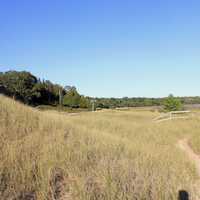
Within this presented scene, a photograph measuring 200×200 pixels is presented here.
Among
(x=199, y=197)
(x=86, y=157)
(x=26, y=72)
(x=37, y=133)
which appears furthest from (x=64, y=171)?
(x=26, y=72)

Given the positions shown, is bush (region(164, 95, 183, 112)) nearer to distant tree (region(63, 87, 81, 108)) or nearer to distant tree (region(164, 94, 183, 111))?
distant tree (region(164, 94, 183, 111))

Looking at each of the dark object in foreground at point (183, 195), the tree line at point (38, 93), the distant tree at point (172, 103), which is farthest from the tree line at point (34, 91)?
the dark object in foreground at point (183, 195)


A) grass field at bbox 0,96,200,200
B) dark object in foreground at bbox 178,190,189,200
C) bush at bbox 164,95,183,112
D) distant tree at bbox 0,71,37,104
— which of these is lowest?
dark object in foreground at bbox 178,190,189,200

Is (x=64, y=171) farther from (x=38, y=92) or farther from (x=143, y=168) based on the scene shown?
(x=38, y=92)

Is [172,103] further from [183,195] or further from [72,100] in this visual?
[183,195]

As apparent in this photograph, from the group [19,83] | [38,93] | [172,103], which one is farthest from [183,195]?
[38,93]

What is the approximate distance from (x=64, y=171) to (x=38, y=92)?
55978mm

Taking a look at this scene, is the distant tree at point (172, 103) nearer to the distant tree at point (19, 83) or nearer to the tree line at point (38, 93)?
the tree line at point (38, 93)

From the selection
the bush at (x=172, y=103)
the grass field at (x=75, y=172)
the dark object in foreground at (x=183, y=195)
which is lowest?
the dark object in foreground at (x=183, y=195)

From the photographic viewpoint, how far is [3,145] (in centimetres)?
651

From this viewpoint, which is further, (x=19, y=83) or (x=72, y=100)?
(x=72, y=100)

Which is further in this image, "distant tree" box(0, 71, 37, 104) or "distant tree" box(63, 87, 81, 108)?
"distant tree" box(63, 87, 81, 108)

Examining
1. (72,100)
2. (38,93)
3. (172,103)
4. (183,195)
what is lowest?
(183,195)

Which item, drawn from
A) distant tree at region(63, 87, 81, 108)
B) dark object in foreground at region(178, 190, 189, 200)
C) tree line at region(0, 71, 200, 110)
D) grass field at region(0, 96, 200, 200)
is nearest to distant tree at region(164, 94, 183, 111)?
tree line at region(0, 71, 200, 110)
